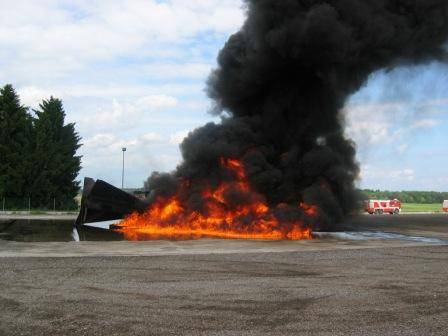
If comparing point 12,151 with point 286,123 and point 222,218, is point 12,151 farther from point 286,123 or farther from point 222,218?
point 286,123

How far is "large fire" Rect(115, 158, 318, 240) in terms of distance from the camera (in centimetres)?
1969

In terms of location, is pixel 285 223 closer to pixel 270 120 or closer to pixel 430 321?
pixel 270 120

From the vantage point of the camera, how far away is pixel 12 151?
134 ft

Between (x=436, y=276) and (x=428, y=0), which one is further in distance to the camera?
(x=428, y=0)

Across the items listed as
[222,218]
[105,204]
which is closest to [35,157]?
[105,204]

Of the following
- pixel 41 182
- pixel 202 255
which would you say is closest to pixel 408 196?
pixel 41 182

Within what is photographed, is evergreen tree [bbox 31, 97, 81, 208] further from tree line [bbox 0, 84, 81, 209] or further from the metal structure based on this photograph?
the metal structure

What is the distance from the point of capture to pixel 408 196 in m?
120

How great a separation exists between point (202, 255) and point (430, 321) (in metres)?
7.32

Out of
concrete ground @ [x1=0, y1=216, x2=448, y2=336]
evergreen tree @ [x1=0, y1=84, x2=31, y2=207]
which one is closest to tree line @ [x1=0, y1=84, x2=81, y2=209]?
evergreen tree @ [x1=0, y1=84, x2=31, y2=207]

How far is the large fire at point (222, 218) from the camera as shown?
19.7 m

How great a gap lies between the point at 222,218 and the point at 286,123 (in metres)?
5.64

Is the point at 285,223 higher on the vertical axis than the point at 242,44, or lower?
lower

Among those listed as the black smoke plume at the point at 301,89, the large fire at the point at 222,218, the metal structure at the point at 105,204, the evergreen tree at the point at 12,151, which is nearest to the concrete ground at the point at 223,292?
the large fire at the point at 222,218
